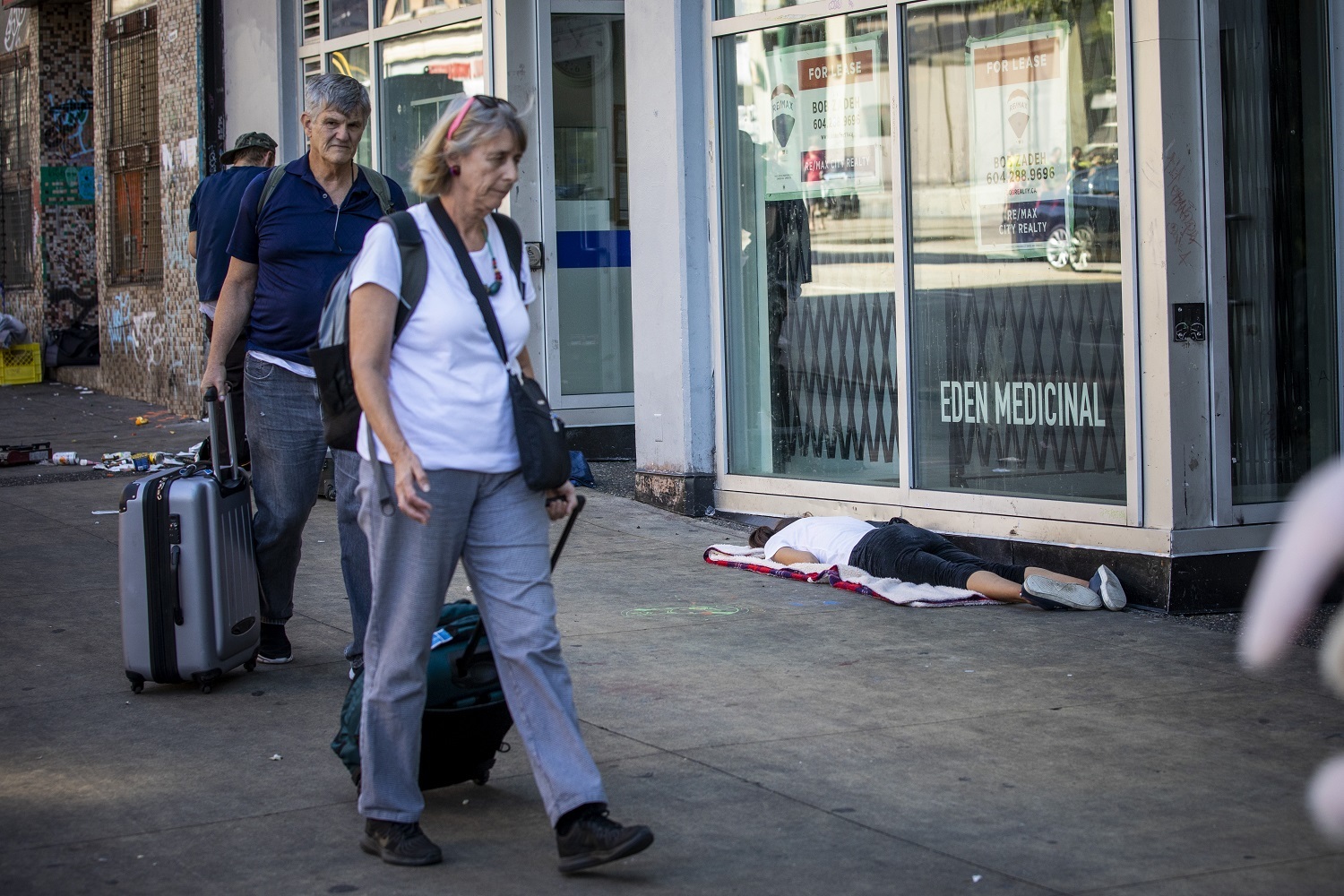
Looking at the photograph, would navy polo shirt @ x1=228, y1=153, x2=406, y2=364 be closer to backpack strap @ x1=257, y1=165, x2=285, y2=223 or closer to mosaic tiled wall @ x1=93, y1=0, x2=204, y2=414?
backpack strap @ x1=257, y1=165, x2=285, y2=223

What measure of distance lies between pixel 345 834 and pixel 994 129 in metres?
4.79

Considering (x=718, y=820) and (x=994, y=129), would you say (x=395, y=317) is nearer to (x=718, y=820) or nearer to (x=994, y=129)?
(x=718, y=820)

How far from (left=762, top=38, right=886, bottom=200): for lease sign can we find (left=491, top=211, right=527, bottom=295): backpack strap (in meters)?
4.25

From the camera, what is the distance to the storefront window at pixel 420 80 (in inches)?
422

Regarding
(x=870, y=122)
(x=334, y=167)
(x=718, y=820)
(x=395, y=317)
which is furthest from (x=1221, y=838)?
(x=870, y=122)

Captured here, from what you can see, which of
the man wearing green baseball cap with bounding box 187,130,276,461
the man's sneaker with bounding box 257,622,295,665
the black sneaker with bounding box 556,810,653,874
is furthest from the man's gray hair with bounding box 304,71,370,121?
the black sneaker with bounding box 556,810,653,874

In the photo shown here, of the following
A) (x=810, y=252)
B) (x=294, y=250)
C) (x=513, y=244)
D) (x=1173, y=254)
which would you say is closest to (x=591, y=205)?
(x=810, y=252)

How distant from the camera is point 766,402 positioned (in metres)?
8.66

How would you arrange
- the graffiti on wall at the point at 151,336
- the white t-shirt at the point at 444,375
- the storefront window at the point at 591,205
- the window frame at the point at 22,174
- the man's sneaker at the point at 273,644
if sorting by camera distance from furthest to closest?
the window frame at the point at 22,174 → the graffiti on wall at the point at 151,336 → the storefront window at the point at 591,205 → the man's sneaker at the point at 273,644 → the white t-shirt at the point at 444,375

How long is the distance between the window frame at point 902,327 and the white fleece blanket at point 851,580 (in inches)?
24.2

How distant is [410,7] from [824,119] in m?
4.18

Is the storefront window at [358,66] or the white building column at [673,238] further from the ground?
the storefront window at [358,66]

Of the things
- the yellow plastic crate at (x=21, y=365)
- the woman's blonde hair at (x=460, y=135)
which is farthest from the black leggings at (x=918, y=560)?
the yellow plastic crate at (x=21, y=365)

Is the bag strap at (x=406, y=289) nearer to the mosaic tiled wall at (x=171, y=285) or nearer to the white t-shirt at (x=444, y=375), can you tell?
the white t-shirt at (x=444, y=375)
